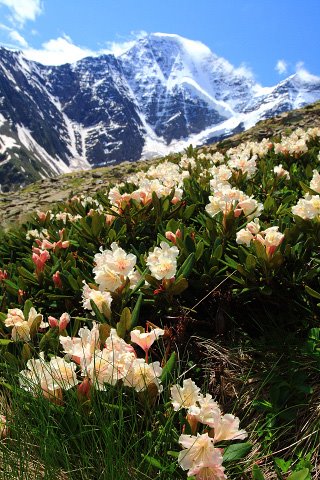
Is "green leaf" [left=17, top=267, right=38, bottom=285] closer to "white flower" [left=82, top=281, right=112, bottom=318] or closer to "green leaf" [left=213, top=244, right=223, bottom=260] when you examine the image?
"white flower" [left=82, top=281, right=112, bottom=318]

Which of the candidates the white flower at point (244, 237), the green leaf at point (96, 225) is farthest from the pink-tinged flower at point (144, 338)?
the green leaf at point (96, 225)

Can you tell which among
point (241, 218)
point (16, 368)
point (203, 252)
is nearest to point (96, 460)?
point (16, 368)

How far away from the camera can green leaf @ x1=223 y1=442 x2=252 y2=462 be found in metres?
1.53

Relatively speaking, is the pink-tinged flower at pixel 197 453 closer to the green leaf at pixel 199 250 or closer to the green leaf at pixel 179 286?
the green leaf at pixel 179 286

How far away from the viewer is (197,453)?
145 centimetres

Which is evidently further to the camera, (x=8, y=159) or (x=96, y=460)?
(x=8, y=159)

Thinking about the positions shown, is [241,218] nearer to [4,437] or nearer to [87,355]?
[87,355]

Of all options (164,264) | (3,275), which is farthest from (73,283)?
(3,275)

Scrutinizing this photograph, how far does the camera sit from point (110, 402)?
1740 millimetres

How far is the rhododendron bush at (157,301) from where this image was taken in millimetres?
1652

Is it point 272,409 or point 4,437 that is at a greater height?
point 272,409

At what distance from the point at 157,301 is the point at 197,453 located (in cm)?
89

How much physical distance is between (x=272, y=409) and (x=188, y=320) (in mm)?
619

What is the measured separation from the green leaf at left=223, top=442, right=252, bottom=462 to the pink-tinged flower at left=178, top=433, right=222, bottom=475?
117mm
